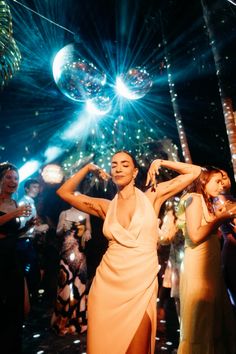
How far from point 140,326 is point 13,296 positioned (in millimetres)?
1745

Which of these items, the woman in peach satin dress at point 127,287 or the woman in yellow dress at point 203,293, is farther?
the woman in yellow dress at point 203,293

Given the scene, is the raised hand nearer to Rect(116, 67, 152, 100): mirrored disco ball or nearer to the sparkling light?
Rect(116, 67, 152, 100): mirrored disco ball

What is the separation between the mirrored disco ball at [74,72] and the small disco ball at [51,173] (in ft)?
14.8

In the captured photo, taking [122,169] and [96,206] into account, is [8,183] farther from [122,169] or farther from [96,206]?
[122,169]

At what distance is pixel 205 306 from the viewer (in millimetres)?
3037

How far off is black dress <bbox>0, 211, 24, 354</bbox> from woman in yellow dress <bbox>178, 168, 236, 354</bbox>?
2.01 meters

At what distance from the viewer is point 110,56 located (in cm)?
977

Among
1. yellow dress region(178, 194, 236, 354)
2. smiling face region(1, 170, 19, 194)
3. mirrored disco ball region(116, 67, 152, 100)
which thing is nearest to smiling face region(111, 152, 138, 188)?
yellow dress region(178, 194, 236, 354)

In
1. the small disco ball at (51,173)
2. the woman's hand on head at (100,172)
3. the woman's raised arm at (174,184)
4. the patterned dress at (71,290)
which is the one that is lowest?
the patterned dress at (71,290)

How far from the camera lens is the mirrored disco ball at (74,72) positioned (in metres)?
5.30

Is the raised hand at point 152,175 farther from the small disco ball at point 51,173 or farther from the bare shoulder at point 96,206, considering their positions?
the small disco ball at point 51,173

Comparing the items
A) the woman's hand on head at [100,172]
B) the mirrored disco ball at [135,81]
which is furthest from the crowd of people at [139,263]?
the mirrored disco ball at [135,81]

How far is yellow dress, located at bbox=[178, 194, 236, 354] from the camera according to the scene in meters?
2.98

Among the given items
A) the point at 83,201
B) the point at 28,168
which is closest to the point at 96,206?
the point at 83,201
